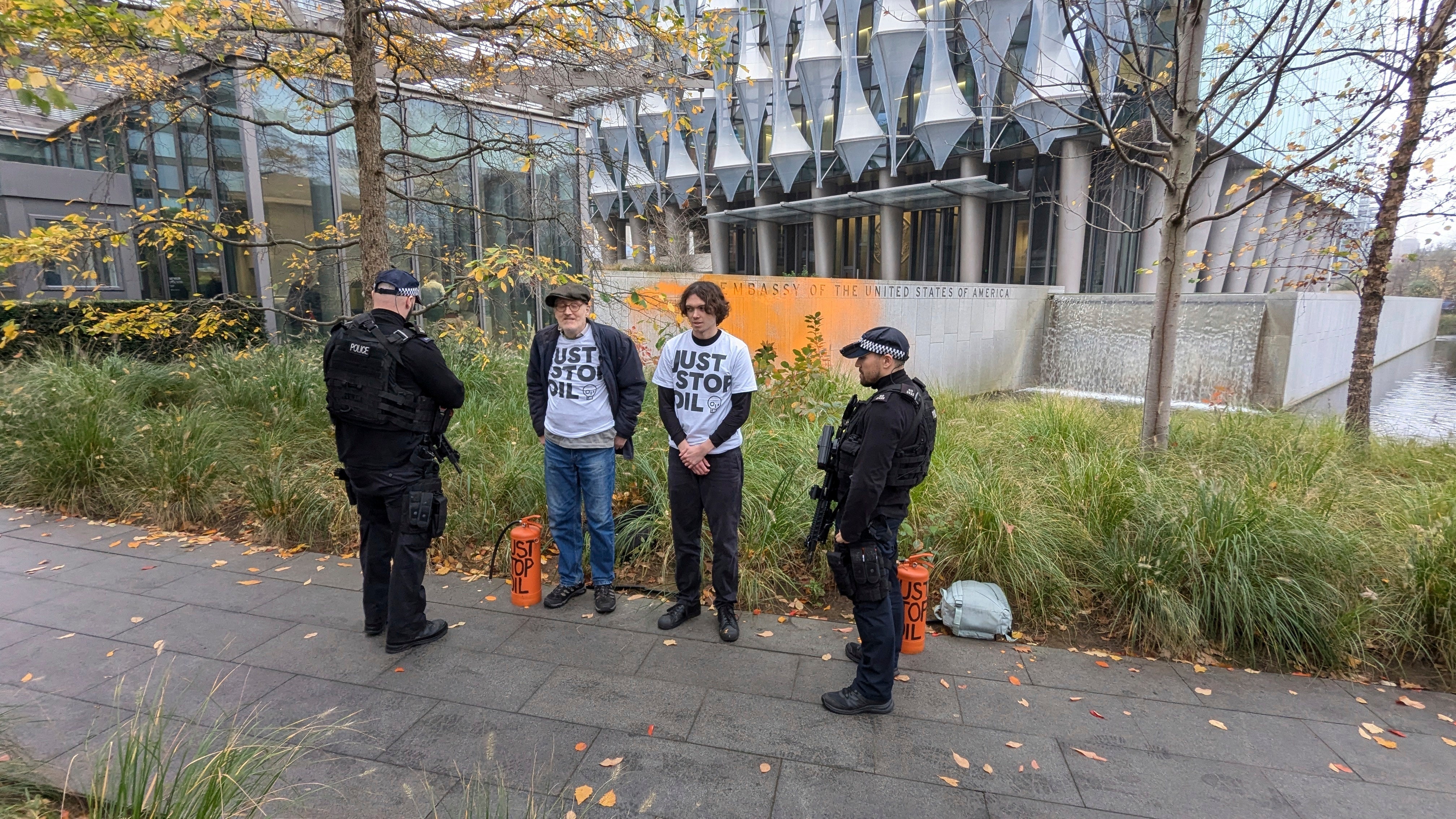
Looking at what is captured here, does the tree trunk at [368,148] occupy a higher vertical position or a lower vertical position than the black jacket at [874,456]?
higher

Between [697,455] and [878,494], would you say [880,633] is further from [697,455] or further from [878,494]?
[697,455]

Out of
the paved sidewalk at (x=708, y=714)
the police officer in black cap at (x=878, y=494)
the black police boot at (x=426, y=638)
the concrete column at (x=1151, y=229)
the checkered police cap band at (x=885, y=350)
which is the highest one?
the concrete column at (x=1151, y=229)

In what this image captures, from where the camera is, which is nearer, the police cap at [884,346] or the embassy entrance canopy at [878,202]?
the police cap at [884,346]

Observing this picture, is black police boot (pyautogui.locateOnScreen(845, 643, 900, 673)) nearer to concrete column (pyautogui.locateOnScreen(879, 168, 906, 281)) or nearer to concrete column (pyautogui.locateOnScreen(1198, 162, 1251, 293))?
concrete column (pyautogui.locateOnScreen(879, 168, 906, 281))

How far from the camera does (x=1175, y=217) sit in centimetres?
498

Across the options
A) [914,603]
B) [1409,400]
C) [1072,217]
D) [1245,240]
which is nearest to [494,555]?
[914,603]

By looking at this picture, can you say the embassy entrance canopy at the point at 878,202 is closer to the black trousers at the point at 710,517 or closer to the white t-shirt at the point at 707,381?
the white t-shirt at the point at 707,381

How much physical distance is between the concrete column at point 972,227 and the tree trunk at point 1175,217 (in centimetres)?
1901

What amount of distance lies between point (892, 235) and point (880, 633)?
25366 mm

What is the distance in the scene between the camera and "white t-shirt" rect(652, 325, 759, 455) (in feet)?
12.0

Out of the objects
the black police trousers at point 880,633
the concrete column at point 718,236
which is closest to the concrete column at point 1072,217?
the concrete column at point 718,236

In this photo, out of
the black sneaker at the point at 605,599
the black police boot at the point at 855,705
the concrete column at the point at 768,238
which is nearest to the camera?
the black police boot at the point at 855,705

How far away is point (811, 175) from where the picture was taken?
27391 mm

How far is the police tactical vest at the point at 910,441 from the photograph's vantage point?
285 cm
